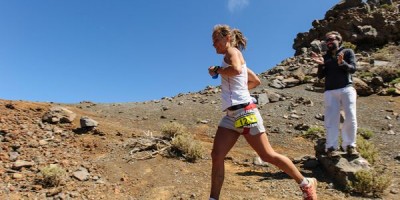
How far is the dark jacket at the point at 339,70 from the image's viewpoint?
23.3 feet

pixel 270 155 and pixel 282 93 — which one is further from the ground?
pixel 282 93

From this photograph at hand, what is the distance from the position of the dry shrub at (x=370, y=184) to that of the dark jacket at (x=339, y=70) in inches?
65.5

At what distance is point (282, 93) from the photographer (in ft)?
68.3

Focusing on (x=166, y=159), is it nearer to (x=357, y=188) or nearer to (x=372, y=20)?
(x=357, y=188)

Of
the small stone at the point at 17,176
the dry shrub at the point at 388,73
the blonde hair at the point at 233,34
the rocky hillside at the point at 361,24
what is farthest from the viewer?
the rocky hillside at the point at 361,24

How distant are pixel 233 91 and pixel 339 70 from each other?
133 inches

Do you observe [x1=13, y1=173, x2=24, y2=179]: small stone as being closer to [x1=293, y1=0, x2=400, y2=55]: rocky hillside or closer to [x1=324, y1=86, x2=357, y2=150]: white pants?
A: [x1=324, y1=86, x2=357, y2=150]: white pants

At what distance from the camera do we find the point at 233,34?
4.87 metres

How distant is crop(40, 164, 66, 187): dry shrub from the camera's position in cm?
666

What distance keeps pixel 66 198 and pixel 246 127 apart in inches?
139

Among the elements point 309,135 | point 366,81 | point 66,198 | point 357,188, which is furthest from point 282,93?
point 66,198

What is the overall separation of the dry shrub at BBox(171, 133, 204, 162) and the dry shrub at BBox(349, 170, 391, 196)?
3.41m

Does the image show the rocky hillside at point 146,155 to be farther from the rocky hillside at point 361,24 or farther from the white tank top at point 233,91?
the rocky hillside at point 361,24

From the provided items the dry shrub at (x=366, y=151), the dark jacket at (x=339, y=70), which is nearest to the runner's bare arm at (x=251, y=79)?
the dark jacket at (x=339, y=70)
